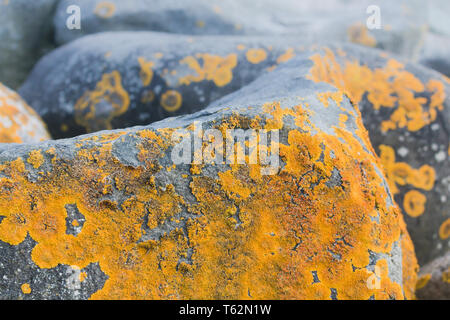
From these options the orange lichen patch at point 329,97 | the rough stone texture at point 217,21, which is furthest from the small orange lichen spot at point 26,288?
the rough stone texture at point 217,21

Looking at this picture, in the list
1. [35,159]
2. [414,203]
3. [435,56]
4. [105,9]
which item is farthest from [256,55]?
[435,56]

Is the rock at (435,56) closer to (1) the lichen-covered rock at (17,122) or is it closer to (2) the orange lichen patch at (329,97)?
(2) the orange lichen patch at (329,97)

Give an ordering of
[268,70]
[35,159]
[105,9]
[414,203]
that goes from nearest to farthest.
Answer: [35,159] < [414,203] < [268,70] < [105,9]

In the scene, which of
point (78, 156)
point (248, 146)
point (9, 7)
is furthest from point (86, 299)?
point (9, 7)

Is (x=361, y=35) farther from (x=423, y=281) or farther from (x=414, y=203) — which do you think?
(x=423, y=281)

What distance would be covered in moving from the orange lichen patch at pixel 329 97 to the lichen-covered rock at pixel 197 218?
0.98ft

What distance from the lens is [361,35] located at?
5.25m

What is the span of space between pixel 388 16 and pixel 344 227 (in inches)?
196

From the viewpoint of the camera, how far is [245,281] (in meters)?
1.44

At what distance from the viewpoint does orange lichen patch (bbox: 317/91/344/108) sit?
1.89 meters

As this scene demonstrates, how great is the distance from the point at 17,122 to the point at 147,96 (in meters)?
1.14

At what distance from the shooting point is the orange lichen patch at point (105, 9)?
16.4 ft
